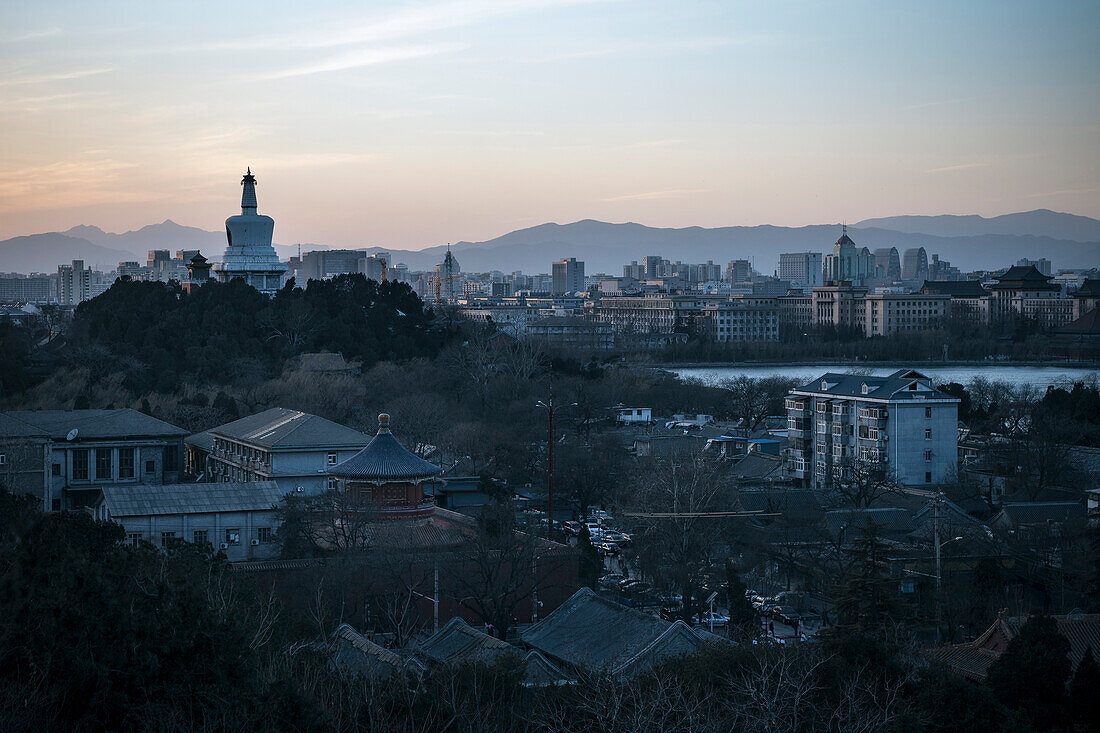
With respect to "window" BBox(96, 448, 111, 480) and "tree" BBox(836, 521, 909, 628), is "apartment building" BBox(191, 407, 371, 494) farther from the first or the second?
"tree" BBox(836, 521, 909, 628)

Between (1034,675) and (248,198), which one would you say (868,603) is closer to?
(1034,675)

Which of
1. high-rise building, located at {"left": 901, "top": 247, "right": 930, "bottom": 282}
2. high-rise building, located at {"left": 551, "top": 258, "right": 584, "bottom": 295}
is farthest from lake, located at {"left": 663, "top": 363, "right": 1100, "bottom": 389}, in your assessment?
high-rise building, located at {"left": 901, "top": 247, "right": 930, "bottom": 282}

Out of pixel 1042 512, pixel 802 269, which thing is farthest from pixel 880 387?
pixel 802 269

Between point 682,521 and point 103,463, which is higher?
point 103,463

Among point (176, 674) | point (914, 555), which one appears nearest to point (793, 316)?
point (914, 555)

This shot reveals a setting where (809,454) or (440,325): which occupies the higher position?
(440,325)

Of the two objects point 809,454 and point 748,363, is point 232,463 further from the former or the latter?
point 748,363
